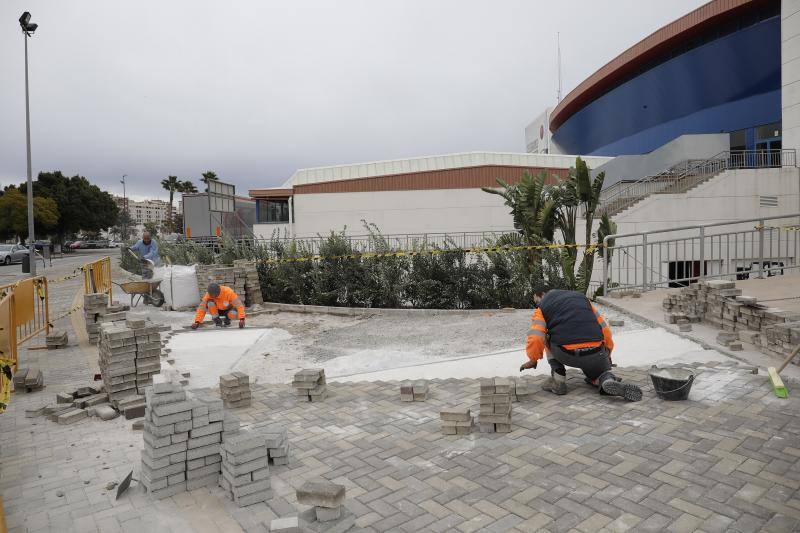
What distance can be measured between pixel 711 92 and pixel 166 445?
3448 cm

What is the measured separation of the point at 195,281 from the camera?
1415cm

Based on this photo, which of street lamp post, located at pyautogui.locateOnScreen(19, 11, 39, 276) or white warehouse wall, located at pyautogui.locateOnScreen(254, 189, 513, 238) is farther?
white warehouse wall, located at pyautogui.locateOnScreen(254, 189, 513, 238)

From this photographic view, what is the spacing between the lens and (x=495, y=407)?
5.03 metres

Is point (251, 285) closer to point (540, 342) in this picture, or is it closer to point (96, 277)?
point (96, 277)

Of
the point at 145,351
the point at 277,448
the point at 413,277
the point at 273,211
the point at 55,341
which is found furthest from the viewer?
the point at 273,211

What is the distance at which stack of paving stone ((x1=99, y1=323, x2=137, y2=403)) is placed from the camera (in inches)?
246

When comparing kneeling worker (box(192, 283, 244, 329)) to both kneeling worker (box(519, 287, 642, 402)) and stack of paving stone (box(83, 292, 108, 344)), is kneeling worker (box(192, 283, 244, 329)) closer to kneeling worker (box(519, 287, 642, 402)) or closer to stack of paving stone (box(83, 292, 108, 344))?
stack of paving stone (box(83, 292, 108, 344))

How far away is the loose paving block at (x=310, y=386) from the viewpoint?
6.16 metres

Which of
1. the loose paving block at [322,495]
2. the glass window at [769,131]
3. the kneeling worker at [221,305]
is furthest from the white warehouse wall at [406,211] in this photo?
the loose paving block at [322,495]

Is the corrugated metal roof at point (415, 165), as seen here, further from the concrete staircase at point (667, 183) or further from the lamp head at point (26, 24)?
the lamp head at point (26, 24)

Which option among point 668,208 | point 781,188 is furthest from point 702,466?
point 781,188

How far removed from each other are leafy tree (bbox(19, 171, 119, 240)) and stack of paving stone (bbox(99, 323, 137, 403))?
2457 inches

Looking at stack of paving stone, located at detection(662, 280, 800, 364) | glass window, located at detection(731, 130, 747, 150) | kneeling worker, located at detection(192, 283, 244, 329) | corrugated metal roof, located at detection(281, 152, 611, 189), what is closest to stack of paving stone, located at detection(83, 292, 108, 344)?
kneeling worker, located at detection(192, 283, 244, 329)

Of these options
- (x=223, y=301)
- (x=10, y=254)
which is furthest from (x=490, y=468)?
(x=10, y=254)
